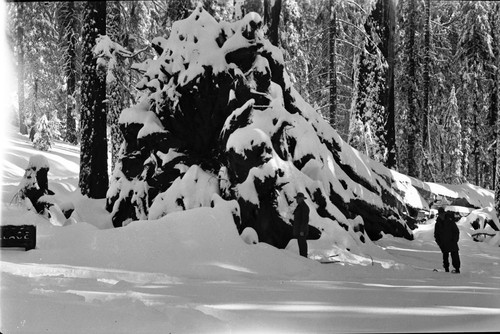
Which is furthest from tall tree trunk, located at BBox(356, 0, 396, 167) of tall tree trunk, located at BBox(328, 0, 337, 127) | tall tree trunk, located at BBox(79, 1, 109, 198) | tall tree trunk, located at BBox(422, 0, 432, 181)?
tall tree trunk, located at BBox(79, 1, 109, 198)

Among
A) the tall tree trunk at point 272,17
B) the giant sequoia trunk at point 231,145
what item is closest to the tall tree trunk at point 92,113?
the giant sequoia trunk at point 231,145

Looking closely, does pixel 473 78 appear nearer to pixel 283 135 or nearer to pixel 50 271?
pixel 283 135

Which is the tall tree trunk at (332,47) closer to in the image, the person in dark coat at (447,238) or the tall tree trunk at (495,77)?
the tall tree trunk at (495,77)

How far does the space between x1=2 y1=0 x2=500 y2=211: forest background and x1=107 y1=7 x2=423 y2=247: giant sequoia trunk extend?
5.41 ft

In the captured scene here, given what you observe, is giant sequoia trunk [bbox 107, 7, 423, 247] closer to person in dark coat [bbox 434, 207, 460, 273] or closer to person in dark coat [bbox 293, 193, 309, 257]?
person in dark coat [bbox 293, 193, 309, 257]

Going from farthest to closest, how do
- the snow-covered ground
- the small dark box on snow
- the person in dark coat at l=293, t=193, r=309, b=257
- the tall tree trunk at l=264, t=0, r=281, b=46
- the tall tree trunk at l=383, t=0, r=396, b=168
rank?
the tall tree trunk at l=383, t=0, r=396, b=168, the tall tree trunk at l=264, t=0, r=281, b=46, the person in dark coat at l=293, t=193, r=309, b=257, the small dark box on snow, the snow-covered ground

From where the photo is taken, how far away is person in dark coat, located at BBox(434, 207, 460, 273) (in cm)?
1050

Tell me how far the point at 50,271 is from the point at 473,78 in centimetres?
1565

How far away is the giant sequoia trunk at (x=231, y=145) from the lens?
34.5 ft

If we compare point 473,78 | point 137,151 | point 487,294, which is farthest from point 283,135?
point 473,78

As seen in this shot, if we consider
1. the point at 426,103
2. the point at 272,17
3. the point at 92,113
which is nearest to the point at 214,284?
the point at 92,113

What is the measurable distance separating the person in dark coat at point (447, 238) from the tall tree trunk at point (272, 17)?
23.1 feet

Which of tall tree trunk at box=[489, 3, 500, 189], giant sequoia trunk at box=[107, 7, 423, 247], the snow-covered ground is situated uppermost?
tall tree trunk at box=[489, 3, 500, 189]

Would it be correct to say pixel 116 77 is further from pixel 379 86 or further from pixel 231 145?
pixel 379 86
